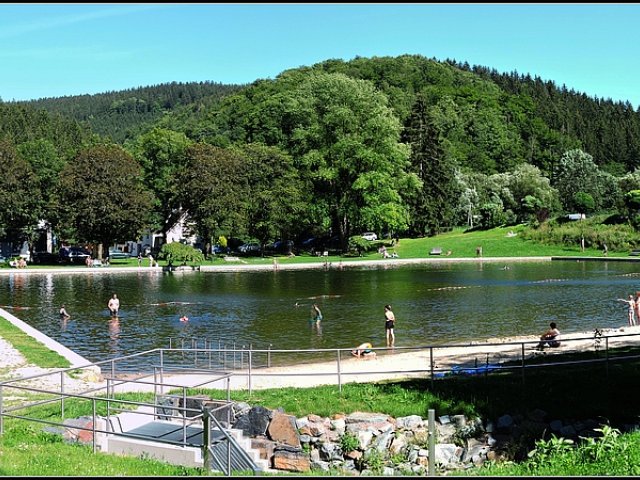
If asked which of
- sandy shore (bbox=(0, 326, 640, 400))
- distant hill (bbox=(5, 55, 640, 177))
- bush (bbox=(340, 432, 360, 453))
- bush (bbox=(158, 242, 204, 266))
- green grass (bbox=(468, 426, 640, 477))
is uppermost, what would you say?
distant hill (bbox=(5, 55, 640, 177))

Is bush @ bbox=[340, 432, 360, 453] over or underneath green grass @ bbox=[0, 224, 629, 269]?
underneath

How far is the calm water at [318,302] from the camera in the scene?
29703mm

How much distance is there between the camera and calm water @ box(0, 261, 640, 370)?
29.7 meters

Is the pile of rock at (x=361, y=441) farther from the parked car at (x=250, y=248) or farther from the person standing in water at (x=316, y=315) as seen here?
the parked car at (x=250, y=248)

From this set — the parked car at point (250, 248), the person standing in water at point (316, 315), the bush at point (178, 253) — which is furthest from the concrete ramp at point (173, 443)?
the parked car at point (250, 248)

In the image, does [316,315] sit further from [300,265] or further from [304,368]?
[300,265]

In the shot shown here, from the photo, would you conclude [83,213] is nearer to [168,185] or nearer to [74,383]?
[168,185]

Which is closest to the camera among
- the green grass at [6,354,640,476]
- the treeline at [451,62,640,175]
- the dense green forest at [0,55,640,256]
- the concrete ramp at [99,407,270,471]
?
the green grass at [6,354,640,476]

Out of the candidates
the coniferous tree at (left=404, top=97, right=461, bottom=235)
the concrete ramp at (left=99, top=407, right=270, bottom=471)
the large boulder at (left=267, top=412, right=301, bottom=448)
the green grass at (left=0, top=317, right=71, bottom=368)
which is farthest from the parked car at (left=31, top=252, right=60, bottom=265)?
the large boulder at (left=267, top=412, right=301, bottom=448)

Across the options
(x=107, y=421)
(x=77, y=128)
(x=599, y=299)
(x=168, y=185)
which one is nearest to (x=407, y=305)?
(x=599, y=299)

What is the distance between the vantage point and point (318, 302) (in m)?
40.6

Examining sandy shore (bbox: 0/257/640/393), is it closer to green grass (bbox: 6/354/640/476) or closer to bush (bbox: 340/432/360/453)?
green grass (bbox: 6/354/640/476)

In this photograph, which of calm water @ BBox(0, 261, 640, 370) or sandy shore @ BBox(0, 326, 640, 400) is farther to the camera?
calm water @ BBox(0, 261, 640, 370)

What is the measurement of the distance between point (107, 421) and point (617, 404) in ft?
34.5
